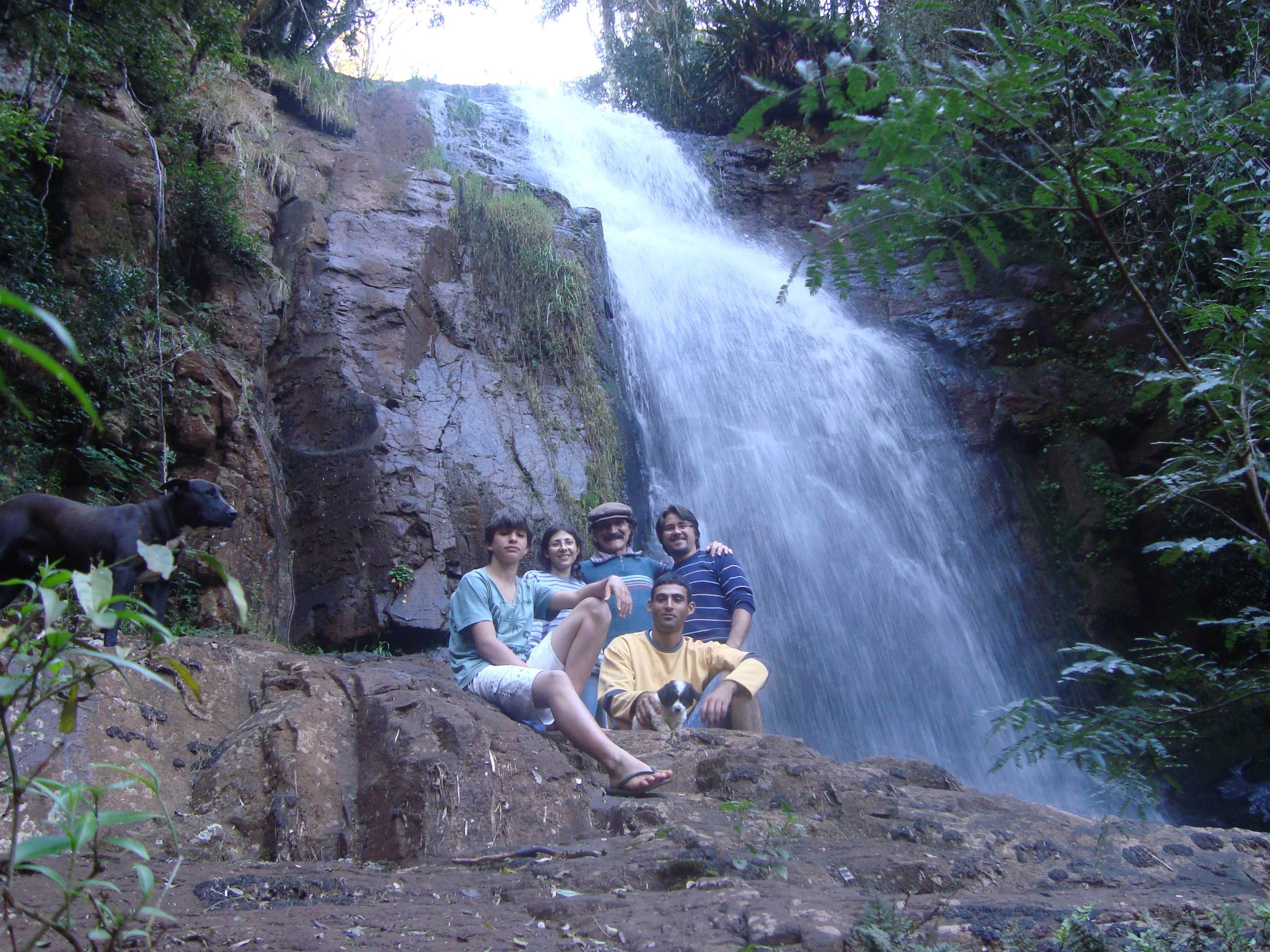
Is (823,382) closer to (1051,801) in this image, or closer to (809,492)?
(809,492)

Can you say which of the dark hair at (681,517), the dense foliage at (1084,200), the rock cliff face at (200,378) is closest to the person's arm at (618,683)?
the dark hair at (681,517)

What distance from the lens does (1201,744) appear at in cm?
788

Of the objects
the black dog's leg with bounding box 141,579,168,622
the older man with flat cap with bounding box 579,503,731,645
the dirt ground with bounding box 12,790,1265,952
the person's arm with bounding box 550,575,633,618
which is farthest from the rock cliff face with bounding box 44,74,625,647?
the dirt ground with bounding box 12,790,1265,952

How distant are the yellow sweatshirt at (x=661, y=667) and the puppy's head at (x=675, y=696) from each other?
70 millimetres

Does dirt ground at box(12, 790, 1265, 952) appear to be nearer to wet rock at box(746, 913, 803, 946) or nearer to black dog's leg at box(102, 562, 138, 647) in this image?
wet rock at box(746, 913, 803, 946)

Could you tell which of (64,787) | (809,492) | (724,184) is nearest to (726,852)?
(64,787)

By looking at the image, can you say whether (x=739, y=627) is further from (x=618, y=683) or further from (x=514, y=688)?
(x=514, y=688)

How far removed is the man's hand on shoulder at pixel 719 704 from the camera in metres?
4.71

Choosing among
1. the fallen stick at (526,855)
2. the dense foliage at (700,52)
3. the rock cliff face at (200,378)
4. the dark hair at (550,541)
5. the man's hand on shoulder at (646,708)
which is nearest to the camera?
the fallen stick at (526,855)

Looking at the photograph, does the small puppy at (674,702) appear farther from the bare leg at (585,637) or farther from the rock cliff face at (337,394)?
the rock cliff face at (337,394)

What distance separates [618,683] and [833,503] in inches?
194

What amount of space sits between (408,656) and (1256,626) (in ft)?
17.1

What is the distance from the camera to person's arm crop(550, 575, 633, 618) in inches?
160

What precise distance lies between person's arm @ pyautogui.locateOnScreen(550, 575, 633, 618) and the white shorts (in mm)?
367
